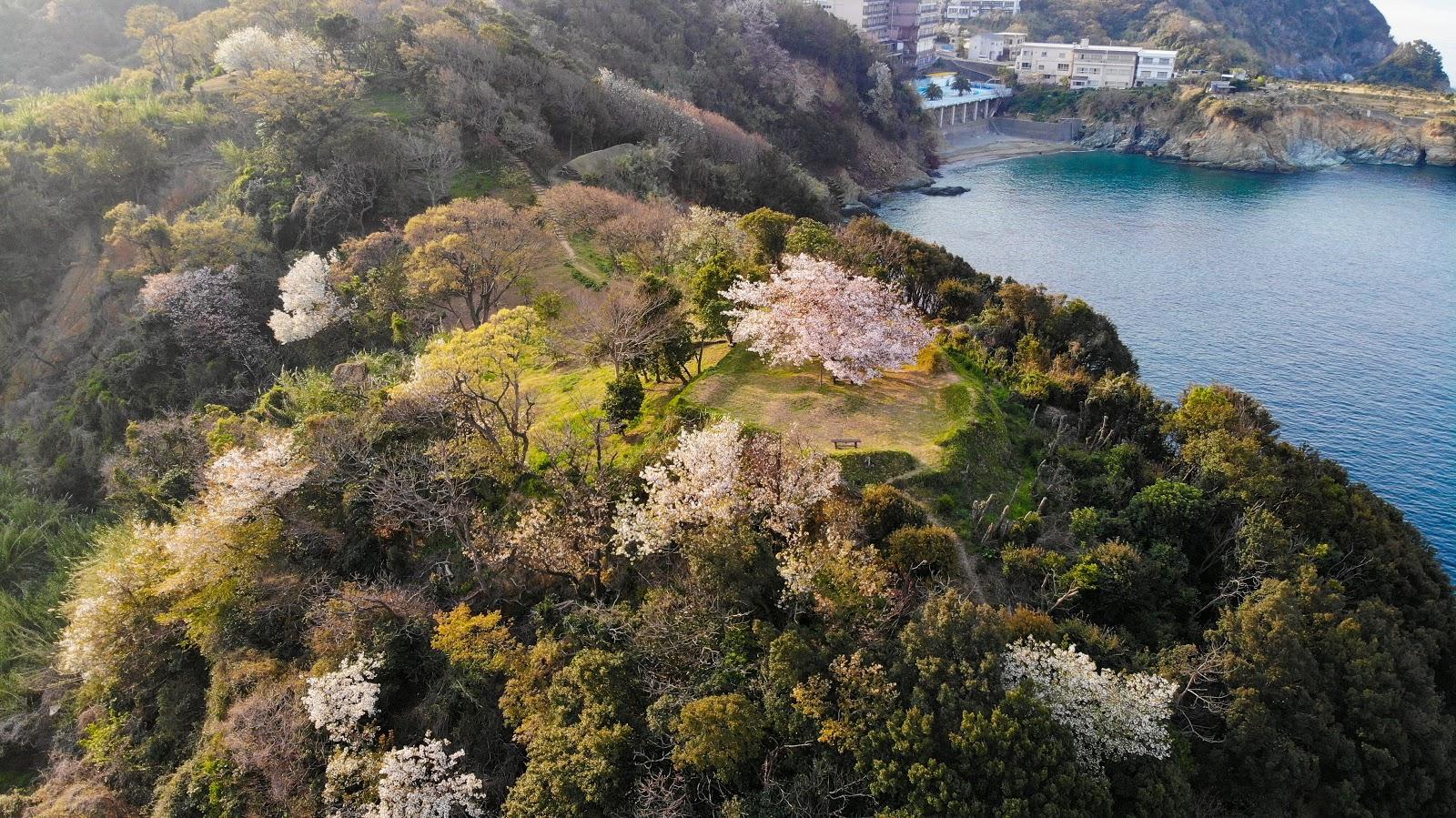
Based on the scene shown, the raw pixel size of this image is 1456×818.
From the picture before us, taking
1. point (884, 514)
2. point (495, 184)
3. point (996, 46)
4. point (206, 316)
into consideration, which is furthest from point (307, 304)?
point (996, 46)

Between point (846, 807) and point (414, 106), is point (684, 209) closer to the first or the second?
point (414, 106)

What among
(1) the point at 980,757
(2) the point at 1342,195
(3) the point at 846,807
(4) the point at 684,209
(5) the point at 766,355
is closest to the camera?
(1) the point at 980,757

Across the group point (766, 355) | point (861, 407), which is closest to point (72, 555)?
point (766, 355)

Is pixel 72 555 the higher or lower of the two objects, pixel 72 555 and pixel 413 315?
the lower

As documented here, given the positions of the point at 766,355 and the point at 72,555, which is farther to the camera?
the point at 72,555

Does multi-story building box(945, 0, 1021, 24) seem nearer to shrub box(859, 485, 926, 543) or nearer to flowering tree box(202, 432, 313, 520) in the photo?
shrub box(859, 485, 926, 543)

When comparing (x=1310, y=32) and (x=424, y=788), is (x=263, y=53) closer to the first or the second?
(x=424, y=788)

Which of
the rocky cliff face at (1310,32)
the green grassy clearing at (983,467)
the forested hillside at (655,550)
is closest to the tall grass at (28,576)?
the forested hillside at (655,550)

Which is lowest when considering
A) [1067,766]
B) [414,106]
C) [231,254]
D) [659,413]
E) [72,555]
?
[72,555]
